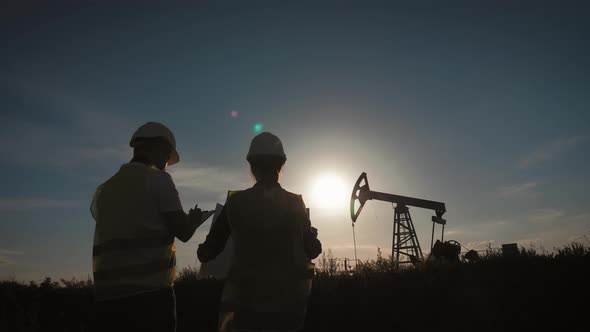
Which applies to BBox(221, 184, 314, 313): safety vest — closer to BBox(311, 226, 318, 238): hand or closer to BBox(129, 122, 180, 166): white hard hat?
BBox(311, 226, 318, 238): hand

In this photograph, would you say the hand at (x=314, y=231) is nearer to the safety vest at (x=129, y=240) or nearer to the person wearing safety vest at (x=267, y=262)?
the person wearing safety vest at (x=267, y=262)

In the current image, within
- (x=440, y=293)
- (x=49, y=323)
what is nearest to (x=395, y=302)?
(x=440, y=293)

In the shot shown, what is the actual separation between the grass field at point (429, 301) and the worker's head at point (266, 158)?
Result: 213 inches

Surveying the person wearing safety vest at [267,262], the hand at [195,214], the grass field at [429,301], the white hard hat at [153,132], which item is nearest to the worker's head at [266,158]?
the person wearing safety vest at [267,262]

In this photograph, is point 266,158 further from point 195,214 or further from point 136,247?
point 136,247

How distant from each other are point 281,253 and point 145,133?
1613 mm

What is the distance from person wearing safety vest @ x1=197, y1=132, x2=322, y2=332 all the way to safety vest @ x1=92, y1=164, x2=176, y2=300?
650 mm

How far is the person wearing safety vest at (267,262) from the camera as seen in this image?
2.27 meters

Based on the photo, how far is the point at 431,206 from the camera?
81.2ft

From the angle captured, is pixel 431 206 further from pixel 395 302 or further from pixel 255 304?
pixel 255 304

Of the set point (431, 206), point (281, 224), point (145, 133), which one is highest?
point (431, 206)

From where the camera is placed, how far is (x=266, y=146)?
268 cm

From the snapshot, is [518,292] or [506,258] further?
[506,258]

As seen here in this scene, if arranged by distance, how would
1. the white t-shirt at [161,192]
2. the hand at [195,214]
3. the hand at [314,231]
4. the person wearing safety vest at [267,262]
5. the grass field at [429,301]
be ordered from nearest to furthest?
the person wearing safety vest at [267,262], the hand at [314,231], the white t-shirt at [161,192], the hand at [195,214], the grass field at [429,301]
